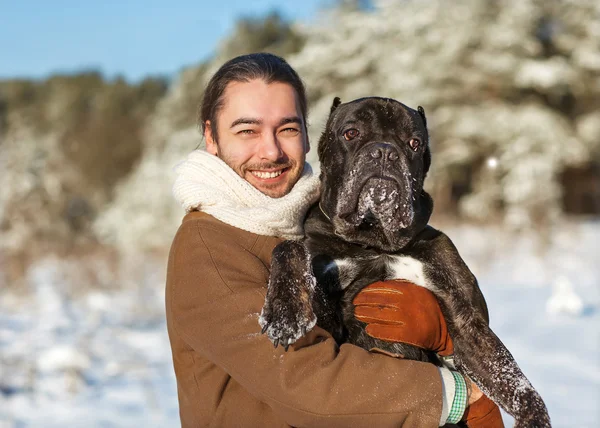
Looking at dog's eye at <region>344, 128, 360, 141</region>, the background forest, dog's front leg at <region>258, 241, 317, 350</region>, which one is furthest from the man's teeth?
the background forest

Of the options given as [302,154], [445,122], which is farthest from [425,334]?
[445,122]

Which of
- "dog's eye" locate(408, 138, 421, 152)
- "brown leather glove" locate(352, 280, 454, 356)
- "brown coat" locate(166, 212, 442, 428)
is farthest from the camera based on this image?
"dog's eye" locate(408, 138, 421, 152)

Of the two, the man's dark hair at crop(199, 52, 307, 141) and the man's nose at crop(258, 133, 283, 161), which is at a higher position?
the man's dark hair at crop(199, 52, 307, 141)

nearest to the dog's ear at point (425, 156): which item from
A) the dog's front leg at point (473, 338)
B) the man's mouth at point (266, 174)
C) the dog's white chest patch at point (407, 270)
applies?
the dog's front leg at point (473, 338)

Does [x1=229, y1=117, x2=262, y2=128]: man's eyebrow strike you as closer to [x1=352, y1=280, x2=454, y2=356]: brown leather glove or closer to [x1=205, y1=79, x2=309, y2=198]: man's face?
[x1=205, y1=79, x2=309, y2=198]: man's face

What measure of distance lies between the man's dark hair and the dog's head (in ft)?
0.95

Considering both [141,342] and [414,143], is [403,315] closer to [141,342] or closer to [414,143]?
[414,143]

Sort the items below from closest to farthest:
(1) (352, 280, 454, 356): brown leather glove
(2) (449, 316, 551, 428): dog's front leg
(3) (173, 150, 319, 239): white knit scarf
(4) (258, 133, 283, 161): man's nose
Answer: (2) (449, 316, 551, 428): dog's front leg < (3) (173, 150, 319, 239): white knit scarf < (1) (352, 280, 454, 356): brown leather glove < (4) (258, 133, 283, 161): man's nose

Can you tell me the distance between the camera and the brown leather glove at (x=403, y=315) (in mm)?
2617

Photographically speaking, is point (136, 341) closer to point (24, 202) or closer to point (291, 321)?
point (291, 321)

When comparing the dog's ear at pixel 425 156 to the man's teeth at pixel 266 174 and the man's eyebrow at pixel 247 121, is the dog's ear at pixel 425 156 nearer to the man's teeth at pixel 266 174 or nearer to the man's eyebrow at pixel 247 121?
the man's teeth at pixel 266 174

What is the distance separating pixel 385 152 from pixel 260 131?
1.65 feet

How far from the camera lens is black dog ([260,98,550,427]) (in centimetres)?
259

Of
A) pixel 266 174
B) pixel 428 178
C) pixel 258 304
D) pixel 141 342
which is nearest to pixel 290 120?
pixel 266 174
